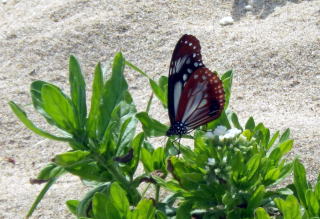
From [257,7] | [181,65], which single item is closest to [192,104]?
[181,65]

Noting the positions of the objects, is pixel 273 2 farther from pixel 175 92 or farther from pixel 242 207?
pixel 242 207

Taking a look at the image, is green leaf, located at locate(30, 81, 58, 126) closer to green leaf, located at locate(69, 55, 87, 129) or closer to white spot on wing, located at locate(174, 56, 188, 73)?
green leaf, located at locate(69, 55, 87, 129)

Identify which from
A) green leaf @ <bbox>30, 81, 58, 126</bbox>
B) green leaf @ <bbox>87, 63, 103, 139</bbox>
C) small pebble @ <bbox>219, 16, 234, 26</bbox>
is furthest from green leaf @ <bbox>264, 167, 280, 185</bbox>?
small pebble @ <bbox>219, 16, 234, 26</bbox>

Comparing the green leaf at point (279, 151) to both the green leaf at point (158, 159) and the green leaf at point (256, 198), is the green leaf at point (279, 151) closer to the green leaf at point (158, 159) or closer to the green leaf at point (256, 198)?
the green leaf at point (256, 198)

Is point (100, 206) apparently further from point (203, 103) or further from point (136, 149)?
point (203, 103)

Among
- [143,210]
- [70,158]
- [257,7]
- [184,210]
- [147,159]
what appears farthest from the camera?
[257,7]

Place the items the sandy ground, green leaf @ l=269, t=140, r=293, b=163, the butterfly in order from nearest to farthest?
green leaf @ l=269, t=140, r=293, b=163, the butterfly, the sandy ground
